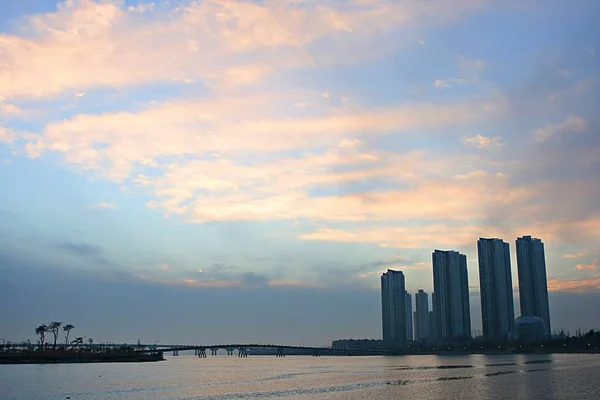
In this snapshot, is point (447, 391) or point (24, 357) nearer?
point (447, 391)

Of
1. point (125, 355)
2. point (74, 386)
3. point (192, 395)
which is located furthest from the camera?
point (125, 355)

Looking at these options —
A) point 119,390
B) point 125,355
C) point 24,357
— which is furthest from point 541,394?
point 125,355

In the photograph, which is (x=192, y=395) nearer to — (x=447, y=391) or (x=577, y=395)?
(x=447, y=391)

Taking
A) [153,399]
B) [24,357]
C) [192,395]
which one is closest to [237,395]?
[192,395]

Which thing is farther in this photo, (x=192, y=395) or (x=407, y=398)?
(x=192, y=395)

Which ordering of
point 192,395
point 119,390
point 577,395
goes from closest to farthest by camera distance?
1. point 577,395
2. point 192,395
3. point 119,390

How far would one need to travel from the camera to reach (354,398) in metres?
60.9

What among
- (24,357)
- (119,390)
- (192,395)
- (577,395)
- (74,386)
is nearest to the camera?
(577,395)

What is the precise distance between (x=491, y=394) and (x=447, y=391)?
611 cm

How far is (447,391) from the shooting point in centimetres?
6606

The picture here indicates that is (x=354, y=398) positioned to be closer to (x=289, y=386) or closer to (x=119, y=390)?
(x=289, y=386)

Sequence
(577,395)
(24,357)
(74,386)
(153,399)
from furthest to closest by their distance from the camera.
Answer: (24,357)
(74,386)
(153,399)
(577,395)

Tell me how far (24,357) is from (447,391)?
12862 centimetres

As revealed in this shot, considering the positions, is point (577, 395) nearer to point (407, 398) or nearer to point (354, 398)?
point (407, 398)
